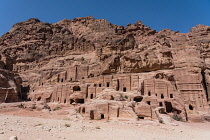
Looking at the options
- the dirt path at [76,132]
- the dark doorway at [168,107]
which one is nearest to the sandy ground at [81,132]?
the dirt path at [76,132]

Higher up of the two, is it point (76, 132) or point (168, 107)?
point (168, 107)

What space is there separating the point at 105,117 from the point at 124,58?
74.2ft

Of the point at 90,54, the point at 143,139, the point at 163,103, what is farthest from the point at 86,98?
the point at 90,54

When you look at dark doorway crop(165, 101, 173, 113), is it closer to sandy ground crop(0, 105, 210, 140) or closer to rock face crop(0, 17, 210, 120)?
rock face crop(0, 17, 210, 120)

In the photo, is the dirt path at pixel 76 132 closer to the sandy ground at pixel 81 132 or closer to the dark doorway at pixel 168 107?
the sandy ground at pixel 81 132

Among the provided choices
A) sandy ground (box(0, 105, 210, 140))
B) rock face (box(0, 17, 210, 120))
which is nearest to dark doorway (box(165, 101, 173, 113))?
rock face (box(0, 17, 210, 120))

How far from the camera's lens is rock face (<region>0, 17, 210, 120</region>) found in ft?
95.1

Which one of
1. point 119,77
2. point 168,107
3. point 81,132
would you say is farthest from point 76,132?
point 119,77

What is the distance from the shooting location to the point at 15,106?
29.0 metres

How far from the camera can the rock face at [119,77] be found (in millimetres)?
29000

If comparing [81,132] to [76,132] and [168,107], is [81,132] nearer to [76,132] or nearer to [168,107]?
[76,132]

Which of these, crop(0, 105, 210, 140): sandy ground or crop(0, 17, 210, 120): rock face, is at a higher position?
crop(0, 17, 210, 120): rock face

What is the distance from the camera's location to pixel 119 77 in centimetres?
3734

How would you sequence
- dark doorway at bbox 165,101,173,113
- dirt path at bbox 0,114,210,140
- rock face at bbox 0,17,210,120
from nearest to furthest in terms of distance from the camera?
dirt path at bbox 0,114,210,140
rock face at bbox 0,17,210,120
dark doorway at bbox 165,101,173,113
